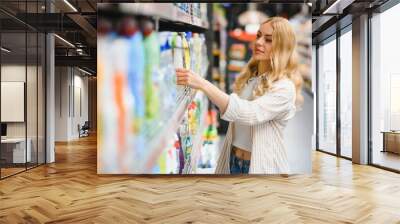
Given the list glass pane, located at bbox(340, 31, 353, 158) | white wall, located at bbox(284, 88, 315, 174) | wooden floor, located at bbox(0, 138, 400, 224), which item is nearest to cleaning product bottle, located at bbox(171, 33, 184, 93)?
wooden floor, located at bbox(0, 138, 400, 224)

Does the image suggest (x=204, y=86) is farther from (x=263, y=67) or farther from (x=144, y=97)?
(x=144, y=97)

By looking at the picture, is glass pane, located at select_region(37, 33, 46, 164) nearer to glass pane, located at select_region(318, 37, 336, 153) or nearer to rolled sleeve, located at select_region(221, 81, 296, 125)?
rolled sleeve, located at select_region(221, 81, 296, 125)

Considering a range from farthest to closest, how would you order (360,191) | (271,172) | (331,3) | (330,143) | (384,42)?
(330,143)
(384,42)
(331,3)
(271,172)
(360,191)

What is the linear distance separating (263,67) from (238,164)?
4.76ft

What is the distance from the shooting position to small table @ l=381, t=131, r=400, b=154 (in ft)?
22.5

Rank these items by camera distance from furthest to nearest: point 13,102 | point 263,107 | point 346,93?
point 346,93 < point 13,102 < point 263,107

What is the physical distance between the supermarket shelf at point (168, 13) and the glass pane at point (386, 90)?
3521 millimetres

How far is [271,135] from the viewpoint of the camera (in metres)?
5.57

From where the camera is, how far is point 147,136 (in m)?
5.95

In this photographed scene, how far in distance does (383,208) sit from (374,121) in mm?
3929

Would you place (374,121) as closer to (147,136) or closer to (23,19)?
(147,136)

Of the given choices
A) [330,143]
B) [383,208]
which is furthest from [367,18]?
[383,208]

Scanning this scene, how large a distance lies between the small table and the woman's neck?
112 inches

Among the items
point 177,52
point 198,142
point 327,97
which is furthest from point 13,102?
point 327,97
